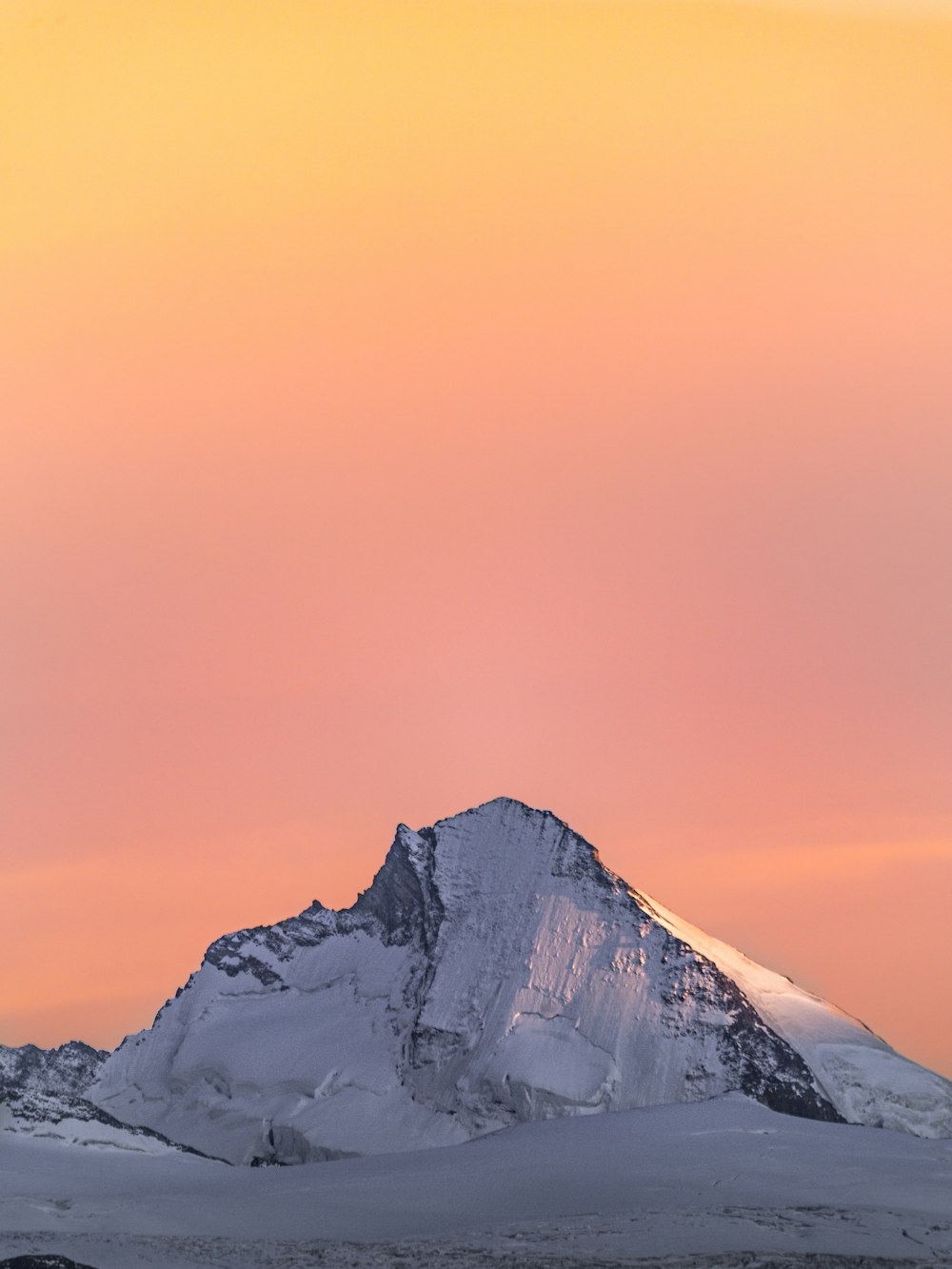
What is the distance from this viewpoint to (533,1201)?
291 ft

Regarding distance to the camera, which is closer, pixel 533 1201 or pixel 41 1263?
pixel 41 1263

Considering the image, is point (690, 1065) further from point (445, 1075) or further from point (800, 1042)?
point (445, 1075)

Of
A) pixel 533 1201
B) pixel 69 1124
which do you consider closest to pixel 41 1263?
pixel 533 1201

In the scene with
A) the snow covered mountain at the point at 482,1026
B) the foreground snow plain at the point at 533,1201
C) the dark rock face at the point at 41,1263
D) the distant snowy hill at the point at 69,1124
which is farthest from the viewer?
the snow covered mountain at the point at 482,1026

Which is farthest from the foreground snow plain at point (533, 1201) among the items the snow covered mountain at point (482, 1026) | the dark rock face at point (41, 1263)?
the snow covered mountain at point (482, 1026)

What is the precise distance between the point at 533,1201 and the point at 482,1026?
7611 cm

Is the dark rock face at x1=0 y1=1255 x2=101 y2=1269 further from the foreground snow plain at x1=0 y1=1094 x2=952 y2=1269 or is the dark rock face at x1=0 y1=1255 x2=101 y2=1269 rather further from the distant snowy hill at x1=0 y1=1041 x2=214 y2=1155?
the distant snowy hill at x1=0 y1=1041 x2=214 y2=1155

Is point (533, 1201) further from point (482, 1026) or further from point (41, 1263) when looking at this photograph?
point (482, 1026)

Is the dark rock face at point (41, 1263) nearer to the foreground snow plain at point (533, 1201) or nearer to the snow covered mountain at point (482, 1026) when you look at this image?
the foreground snow plain at point (533, 1201)

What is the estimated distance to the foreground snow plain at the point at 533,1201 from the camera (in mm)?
76750

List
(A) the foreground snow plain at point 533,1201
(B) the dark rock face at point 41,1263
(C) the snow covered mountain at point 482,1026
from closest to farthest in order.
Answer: (B) the dark rock face at point 41,1263 < (A) the foreground snow plain at point 533,1201 < (C) the snow covered mountain at point 482,1026

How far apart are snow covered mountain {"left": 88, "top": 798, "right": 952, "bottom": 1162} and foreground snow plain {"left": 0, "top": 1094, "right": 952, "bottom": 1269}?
147 feet

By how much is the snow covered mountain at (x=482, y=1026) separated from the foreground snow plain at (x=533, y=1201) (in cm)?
4473

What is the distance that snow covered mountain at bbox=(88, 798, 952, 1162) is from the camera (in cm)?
15488
